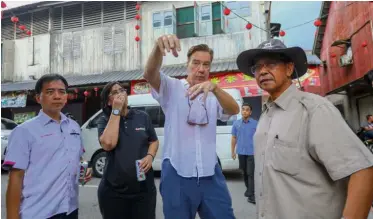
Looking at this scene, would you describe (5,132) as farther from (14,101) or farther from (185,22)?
(185,22)

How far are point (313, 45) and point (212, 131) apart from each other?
1886 centimetres

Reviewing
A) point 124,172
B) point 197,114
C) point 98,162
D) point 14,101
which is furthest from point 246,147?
point 14,101

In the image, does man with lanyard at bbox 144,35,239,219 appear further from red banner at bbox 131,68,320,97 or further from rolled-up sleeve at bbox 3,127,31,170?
red banner at bbox 131,68,320,97

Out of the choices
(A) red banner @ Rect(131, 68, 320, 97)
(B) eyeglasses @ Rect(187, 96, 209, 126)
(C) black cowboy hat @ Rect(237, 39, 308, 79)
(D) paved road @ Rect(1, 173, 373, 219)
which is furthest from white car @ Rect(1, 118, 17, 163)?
(C) black cowboy hat @ Rect(237, 39, 308, 79)

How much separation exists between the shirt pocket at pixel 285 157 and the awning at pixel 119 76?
8603 millimetres

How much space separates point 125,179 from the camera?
221 cm

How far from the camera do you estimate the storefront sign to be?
1165 cm

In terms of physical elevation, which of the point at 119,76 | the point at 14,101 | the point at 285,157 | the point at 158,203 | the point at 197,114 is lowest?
the point at 158,203

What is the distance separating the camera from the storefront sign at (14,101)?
11655 millimetres

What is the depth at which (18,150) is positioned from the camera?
1.75 m

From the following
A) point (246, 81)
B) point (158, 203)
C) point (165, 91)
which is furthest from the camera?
point (246, 81)

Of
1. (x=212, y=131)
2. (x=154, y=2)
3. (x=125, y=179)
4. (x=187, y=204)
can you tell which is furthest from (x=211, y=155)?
(x=154, y=2)

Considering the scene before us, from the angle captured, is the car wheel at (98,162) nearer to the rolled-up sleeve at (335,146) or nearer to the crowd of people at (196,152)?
the crowd of people at (196,152)

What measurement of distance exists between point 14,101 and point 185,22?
8016mm
